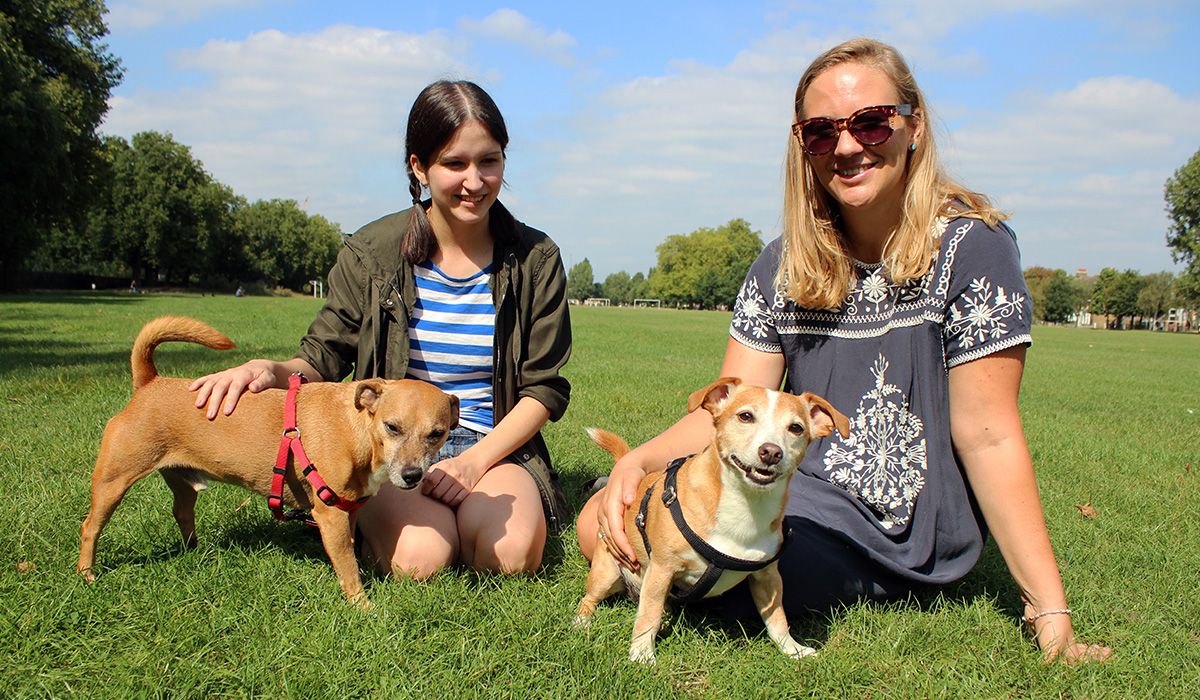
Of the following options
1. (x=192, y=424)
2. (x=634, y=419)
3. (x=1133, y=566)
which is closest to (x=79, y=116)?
(x=634, y=419)

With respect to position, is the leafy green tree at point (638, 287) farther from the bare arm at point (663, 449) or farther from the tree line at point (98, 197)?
the bare arm at point (663, 449)

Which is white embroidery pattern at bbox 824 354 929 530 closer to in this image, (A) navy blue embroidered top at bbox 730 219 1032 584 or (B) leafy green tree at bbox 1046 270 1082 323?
(A) navy blue embroidered top at bbox 730 219 1032 584

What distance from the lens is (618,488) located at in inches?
139

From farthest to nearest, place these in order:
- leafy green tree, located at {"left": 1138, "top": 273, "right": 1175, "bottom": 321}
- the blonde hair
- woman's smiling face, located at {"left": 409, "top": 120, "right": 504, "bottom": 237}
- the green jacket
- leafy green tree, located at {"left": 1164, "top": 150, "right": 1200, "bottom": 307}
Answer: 1. leafy green tree, located at {"left": 1138, "top": 273, "right": 1175, "bottom": 321}
2. leafy green tree, located at {"left": 1164, "top": 150, "right": 1200, "bottom": 307}
3. the green jacket
4. woman's smiling face, located at {"left": 409, "top": 120, "right": 504, "bottom": 237}
5. the blonde hair

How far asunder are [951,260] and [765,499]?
1.39 meters

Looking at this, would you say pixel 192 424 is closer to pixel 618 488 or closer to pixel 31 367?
pixel 618 488

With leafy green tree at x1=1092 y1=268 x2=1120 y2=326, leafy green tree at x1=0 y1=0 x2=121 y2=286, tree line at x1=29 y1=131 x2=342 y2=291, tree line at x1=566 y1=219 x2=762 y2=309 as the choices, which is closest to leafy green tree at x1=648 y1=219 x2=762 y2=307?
tree line at x1=566 y1=219 x2=762 y2=309

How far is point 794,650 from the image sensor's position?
3275 mm

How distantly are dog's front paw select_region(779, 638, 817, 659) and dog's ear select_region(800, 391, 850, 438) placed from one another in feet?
2.94

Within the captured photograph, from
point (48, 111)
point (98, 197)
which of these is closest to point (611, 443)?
point (48, 111)

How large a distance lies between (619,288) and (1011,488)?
176130 millimetres

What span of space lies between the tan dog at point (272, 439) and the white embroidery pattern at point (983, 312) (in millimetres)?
2379

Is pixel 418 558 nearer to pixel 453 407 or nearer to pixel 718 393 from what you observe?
pixel 453 407

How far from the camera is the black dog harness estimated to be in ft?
10.1
